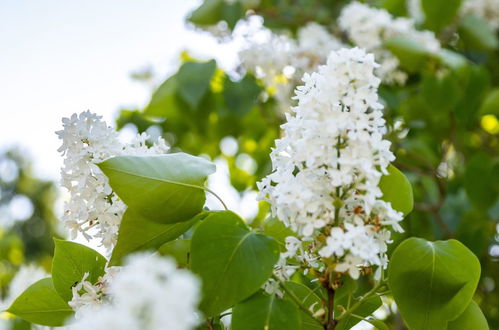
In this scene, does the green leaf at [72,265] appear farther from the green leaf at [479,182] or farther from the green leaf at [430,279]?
the green leaf at [479,182]

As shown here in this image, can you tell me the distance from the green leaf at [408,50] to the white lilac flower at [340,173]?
4.49 ft

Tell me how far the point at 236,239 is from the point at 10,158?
15932 mm

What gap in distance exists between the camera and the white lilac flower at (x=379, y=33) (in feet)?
6.69

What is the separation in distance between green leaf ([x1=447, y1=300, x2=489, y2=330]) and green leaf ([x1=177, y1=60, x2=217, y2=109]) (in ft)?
4.35

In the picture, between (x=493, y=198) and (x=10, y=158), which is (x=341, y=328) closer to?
(x=493, y=198)

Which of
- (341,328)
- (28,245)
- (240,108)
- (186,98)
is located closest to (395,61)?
(240,108)

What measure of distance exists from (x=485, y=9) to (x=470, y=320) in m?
1.94

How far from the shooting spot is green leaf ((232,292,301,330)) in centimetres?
61

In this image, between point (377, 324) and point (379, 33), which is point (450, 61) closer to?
point (379, 33)

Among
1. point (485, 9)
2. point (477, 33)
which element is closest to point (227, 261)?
point (477, 33)

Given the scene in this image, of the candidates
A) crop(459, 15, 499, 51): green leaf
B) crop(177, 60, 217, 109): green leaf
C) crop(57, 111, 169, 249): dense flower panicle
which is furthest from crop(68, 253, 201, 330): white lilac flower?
crop(459, 15, 499, 51): green leaf

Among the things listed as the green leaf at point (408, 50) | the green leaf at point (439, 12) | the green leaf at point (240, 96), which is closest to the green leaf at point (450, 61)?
the green leaf at point (408, 50)

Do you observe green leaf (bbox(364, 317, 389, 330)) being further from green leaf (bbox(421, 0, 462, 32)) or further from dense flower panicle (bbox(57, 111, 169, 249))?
green leaf (bbox(421, 0, 462, 32))

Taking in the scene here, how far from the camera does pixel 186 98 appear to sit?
195cm
